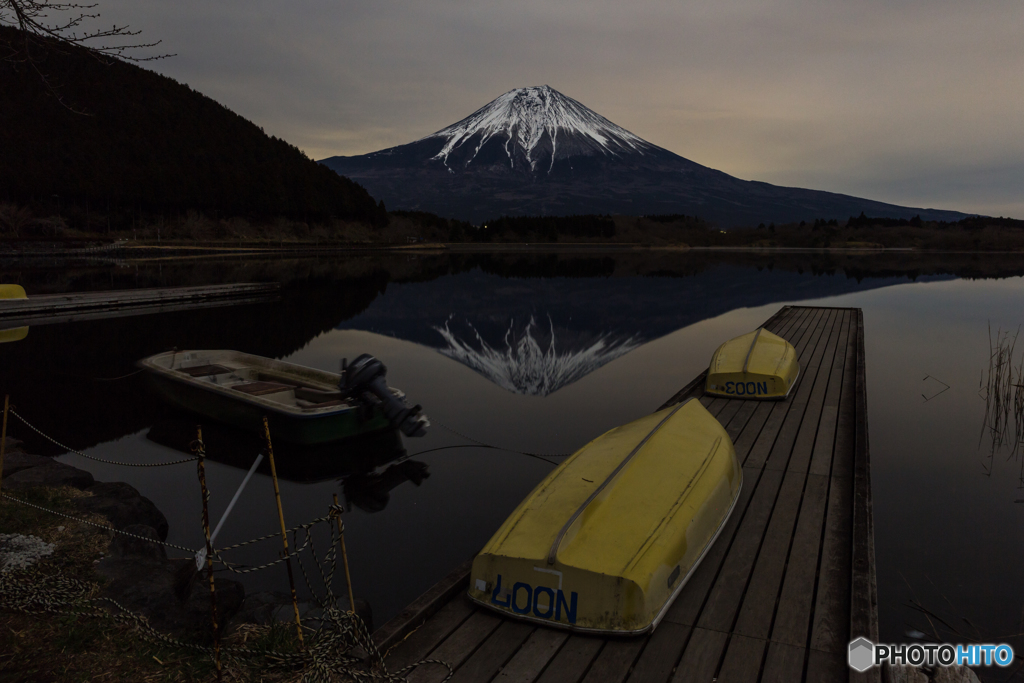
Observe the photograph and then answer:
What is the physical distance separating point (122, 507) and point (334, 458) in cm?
393

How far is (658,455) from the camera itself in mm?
7066

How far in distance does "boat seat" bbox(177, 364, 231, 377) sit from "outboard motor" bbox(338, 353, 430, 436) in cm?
467

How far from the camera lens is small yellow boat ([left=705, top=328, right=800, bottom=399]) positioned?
42.9ft

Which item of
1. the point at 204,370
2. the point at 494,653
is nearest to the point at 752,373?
the point at 494,653

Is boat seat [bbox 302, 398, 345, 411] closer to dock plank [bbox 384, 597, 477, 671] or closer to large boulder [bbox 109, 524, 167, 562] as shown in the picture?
large boulder [bbox 109, 524, 167, 562]

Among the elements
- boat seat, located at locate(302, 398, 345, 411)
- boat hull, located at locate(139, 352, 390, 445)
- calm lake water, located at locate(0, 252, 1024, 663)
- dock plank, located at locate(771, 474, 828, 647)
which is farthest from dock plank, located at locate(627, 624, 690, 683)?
boat seat, located at locate(302, 398, 345, 411)

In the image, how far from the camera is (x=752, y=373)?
13.2 meters

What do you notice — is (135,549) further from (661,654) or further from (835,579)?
(835,579)

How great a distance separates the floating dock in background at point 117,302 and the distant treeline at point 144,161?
61.0 metres

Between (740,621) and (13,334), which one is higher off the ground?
(740,621)

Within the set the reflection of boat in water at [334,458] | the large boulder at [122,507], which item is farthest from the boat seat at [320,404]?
the large boulder at [122,507]

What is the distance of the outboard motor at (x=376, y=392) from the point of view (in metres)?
11.9

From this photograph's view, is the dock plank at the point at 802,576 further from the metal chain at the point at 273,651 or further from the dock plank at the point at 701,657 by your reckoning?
the metal chain at the point at 273,651

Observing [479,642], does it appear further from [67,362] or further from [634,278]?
[634,278]
